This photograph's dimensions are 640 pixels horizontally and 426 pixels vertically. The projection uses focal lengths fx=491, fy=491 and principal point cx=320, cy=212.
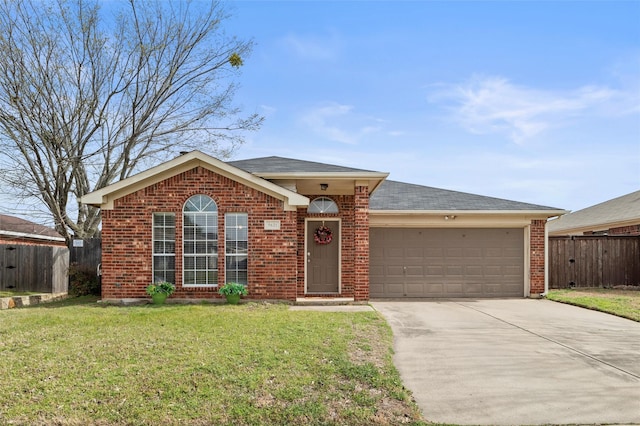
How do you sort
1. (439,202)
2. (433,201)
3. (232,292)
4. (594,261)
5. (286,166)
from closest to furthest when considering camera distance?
(232,292)
(286,166)
(439,202)
(433,201)
(594,261)

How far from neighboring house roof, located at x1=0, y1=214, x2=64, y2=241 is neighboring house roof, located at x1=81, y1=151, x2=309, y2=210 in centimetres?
1093

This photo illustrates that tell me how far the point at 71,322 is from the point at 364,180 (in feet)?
23.8

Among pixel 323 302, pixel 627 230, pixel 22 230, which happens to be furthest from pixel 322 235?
pixel 22 230

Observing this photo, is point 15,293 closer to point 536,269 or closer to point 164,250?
point 164,250

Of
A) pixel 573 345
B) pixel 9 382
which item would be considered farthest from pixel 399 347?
pixel 9 382

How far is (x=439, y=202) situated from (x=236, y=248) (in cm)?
657

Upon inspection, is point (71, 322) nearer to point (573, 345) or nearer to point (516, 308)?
point (573, 345)

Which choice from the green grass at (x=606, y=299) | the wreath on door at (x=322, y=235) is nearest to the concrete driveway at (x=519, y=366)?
the green grass at (x=606, y=299)

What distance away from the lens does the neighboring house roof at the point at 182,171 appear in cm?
1158

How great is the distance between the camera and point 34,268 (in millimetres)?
15031

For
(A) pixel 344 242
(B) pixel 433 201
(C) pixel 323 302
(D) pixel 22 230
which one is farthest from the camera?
(D) pixel 22 230

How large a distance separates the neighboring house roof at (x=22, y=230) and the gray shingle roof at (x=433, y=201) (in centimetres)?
1533

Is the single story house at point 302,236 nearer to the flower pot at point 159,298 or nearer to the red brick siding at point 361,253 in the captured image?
the red brick siding at point 361,253

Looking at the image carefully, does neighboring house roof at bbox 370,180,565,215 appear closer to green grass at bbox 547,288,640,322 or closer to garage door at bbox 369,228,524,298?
garage door at bbox 369,228,524,298
